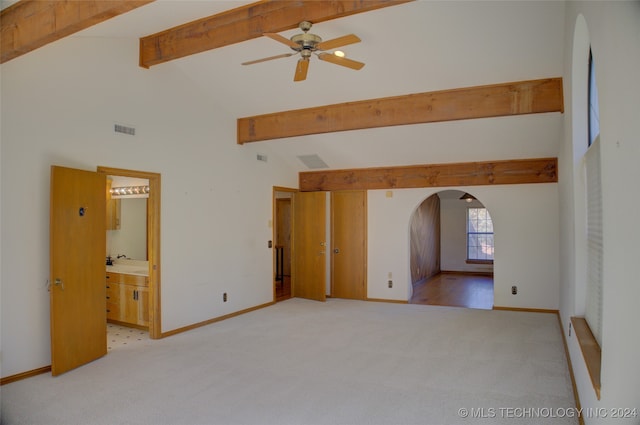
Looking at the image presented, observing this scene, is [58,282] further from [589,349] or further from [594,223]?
[594,223]

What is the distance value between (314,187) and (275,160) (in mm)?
1013

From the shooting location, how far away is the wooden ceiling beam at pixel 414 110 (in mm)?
4527

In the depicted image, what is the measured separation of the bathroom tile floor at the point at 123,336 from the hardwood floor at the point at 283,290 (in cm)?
262

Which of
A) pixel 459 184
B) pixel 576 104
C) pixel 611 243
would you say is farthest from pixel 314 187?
pixel 611 243

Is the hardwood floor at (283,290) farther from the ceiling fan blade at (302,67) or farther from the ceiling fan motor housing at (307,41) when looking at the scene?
the ceiling fan motor housing at (307,41)

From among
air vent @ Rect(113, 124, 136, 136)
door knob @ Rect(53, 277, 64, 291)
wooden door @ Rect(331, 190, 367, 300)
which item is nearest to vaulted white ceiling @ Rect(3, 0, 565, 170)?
air vent @ Rect(113, 124, 136, 136)

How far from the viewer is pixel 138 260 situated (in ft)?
22.0

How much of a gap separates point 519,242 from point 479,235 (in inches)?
181

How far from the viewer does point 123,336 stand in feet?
16.9

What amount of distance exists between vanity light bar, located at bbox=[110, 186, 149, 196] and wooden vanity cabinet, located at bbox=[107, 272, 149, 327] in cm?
129

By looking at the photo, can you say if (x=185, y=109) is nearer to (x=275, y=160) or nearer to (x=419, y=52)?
(x=275, y=160)

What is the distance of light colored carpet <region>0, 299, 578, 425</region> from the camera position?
3.10 meters

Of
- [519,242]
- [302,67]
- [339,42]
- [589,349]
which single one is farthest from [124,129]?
[519,242]

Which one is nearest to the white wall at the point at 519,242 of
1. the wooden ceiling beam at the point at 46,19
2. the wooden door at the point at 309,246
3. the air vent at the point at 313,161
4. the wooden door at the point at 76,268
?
the wooden door at the point at 309,246
